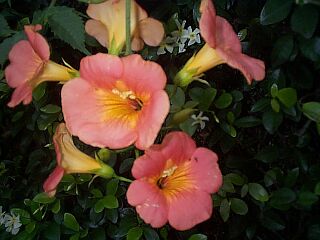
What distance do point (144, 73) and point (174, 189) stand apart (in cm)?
20

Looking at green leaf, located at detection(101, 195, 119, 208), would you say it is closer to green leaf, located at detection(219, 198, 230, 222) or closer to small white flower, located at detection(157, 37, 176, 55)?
green leaf, located at detection(219, 198, 230, 222)

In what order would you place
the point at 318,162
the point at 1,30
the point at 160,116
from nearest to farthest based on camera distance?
1. the point at 160,116
2. the point at 1,30
3. the point at 318,162

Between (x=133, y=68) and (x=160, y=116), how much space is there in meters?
0.08

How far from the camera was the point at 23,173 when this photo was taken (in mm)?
1486

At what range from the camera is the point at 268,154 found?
1137 mm

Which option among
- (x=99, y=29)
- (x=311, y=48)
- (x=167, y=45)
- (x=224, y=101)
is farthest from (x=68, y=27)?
(x=311, y=48)

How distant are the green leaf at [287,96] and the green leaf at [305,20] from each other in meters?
0.13

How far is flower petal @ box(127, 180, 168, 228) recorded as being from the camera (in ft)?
2.28

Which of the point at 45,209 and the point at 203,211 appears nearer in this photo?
the point at 203,211

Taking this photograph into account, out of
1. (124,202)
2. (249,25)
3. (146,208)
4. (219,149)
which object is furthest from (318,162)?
(146,208)

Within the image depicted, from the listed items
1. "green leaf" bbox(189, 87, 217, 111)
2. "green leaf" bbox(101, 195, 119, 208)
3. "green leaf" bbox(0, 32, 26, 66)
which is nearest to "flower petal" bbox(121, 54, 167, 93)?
"green leaf" bbox(0, 32, 26, 66)

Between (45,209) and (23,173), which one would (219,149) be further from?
(23,173)

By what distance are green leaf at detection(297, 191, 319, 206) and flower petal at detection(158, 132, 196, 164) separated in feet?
1.57

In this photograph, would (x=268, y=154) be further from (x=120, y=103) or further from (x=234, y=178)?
(x=120, y=103)
